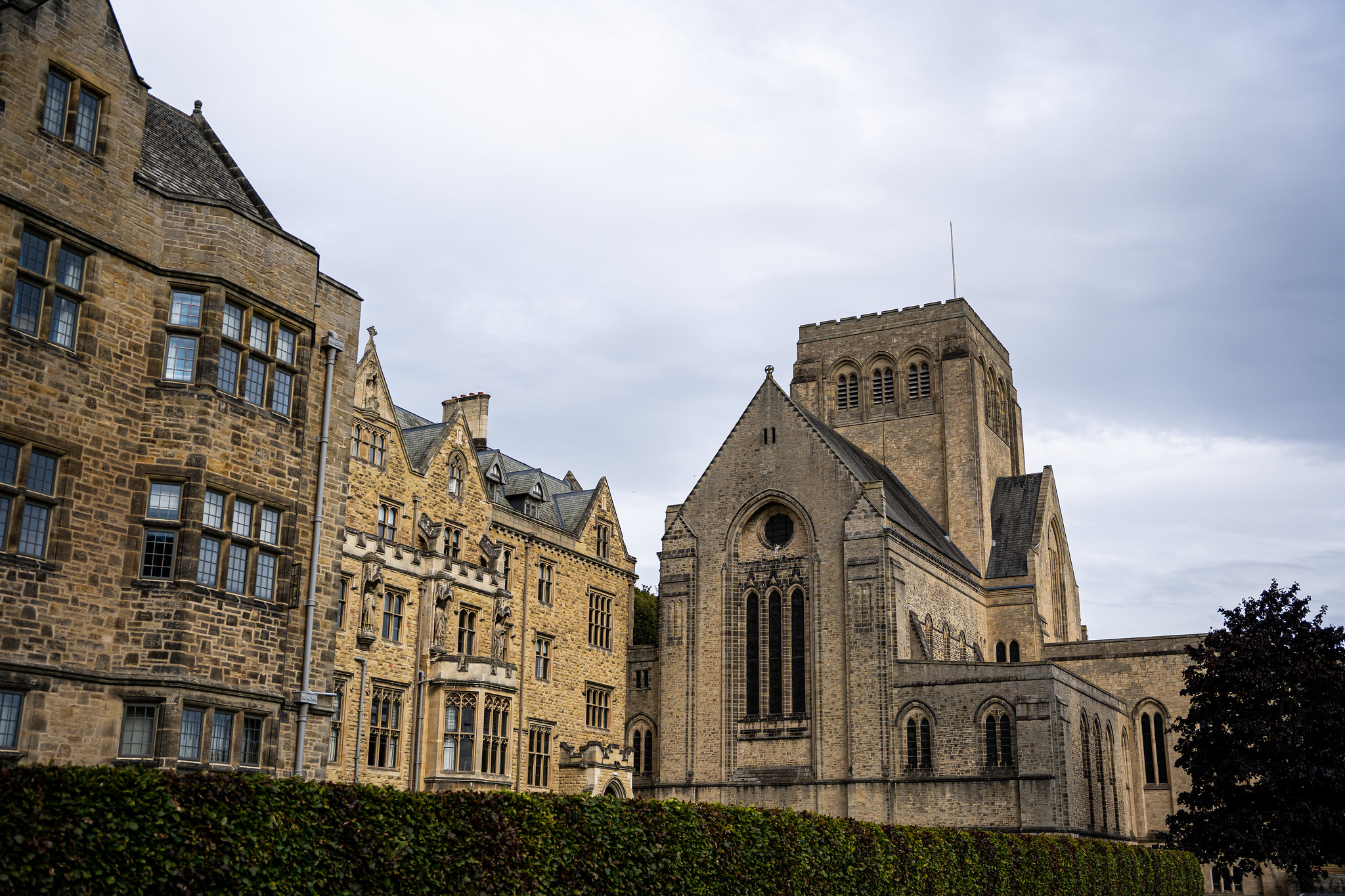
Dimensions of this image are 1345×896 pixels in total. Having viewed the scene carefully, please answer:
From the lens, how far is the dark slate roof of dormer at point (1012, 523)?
5856 cm

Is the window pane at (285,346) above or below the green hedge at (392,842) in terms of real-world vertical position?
above

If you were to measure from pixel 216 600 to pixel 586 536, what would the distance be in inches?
1153

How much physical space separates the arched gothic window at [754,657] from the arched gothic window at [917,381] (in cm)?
1687

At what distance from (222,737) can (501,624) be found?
2234cm

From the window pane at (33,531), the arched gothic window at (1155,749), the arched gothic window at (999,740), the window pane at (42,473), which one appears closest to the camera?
the window pane at (33,531)

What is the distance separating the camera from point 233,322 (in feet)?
63.9

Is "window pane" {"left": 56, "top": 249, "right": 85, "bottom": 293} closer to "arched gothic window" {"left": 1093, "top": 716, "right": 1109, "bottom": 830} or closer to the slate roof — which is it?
the slate roof

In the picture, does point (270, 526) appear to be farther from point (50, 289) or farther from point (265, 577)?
point (50, 289)

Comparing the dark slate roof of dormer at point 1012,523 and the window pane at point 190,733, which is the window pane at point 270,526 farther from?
the dark slate roof of dormer at point 1012,523

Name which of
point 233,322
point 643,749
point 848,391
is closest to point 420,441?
point 643,749

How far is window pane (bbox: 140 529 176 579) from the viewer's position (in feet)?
58.7

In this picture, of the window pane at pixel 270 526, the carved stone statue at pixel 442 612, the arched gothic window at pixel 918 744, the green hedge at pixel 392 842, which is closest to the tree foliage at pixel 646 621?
the arched gothic window at pixel 918 744

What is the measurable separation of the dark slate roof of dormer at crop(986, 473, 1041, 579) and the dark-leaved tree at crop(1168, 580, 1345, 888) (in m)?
15.1

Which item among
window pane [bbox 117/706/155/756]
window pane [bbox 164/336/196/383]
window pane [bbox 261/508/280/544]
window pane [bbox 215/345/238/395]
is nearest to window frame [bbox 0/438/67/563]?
window pane [bbox 164/336/196/383]
